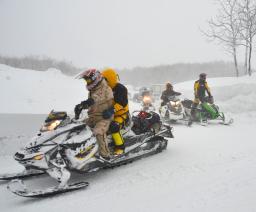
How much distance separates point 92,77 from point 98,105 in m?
0.54

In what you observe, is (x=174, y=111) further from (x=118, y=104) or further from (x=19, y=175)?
(x=19, y=175)

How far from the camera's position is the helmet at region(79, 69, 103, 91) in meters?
5.94

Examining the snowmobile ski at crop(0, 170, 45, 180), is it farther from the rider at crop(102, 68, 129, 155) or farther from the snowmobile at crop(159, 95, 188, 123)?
the snowmobile at crop(159, 95, 188, 123)

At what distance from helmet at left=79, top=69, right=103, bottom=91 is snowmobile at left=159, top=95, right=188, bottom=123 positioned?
22.4 ft

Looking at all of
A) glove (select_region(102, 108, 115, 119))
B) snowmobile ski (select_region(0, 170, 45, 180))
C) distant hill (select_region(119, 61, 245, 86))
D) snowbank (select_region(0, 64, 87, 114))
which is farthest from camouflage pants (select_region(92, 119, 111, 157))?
distant hill (select_region(119, 61, 245, 86))

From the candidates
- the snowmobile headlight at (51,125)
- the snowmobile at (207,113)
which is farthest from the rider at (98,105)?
the snowmobile at (207,113)

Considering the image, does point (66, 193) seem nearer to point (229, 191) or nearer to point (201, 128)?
point (229, 191)

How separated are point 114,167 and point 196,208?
268cm

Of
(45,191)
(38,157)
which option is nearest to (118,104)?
(38,157)

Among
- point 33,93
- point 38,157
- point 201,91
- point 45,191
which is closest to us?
point 45,191

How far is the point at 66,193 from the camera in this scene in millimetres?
5129

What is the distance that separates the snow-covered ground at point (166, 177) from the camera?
14.3ft

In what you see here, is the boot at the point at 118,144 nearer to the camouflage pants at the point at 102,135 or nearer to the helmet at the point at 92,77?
the camouflage pants at the point at 102,135

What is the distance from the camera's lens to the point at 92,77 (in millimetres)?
5977
